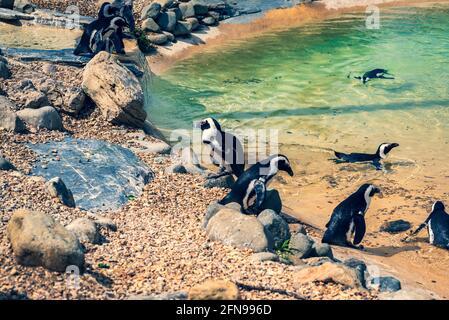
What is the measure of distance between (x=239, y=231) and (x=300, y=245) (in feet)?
2.49

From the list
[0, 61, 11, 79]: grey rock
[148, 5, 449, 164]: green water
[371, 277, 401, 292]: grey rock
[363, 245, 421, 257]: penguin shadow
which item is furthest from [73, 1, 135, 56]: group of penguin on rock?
[371, 277, 401, 292]: grey rock

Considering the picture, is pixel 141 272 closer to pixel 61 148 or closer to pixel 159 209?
pixel 159 209

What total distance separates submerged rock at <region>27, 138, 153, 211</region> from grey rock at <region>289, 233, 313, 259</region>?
197 cm

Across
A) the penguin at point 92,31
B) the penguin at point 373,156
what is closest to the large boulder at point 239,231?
the penguin at point 373,156

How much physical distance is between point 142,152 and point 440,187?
13.6 feet

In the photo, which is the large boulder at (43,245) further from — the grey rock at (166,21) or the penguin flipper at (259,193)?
the grey rock at (166,21)

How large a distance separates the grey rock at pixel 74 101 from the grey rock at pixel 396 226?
14.8 feet

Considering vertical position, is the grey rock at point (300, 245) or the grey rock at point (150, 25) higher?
the grey rock at point (150, 25)

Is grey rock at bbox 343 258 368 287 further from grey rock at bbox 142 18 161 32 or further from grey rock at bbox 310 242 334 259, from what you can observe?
grey rock at bbox 142 18 161 32

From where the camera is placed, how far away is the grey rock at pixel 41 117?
377 inches

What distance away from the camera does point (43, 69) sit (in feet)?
38.0

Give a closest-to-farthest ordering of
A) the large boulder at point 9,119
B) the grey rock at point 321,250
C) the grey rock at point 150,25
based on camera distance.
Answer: the grey rock at point 321,250, the large boulder at point 9,119, the grey rock at point 150,25

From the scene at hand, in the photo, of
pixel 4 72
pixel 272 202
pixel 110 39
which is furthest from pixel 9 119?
pixel 110 39

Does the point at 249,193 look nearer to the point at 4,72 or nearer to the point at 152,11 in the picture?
the point at 4,72
